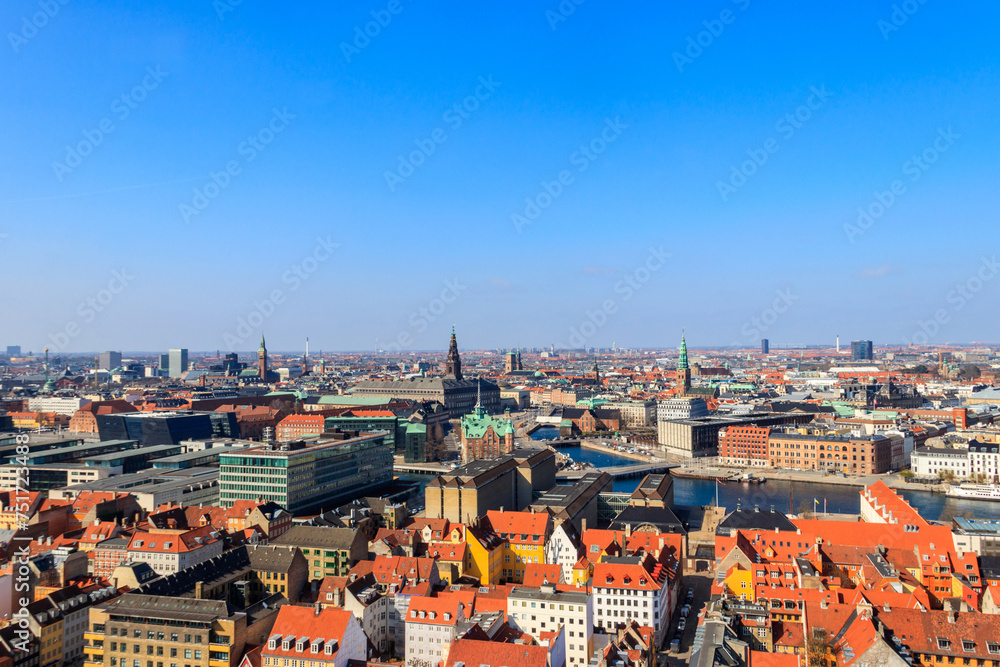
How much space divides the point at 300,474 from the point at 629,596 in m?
26.9

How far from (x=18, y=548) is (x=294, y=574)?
1425 centimetres

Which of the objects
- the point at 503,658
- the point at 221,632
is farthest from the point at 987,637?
the point at 221,632

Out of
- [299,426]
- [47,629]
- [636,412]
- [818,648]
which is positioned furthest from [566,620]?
[636,412]

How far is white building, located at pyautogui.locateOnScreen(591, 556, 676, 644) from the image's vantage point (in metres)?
30.4

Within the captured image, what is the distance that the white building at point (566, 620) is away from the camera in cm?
2817

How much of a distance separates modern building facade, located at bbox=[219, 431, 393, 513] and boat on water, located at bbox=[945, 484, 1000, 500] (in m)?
44.9

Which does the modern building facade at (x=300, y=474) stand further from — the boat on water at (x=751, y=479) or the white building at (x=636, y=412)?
the white building at (x=636, y=412)

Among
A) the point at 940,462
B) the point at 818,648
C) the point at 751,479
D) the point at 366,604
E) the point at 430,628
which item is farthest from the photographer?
the point at 751,479

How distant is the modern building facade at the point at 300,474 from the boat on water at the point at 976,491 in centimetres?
4487

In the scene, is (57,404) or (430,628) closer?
(430,628)

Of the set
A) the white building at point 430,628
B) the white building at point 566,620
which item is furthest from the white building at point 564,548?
the white building at point 430,628

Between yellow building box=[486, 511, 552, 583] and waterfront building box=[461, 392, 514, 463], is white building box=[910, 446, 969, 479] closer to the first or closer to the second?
waterfront building box=[461, 392, 514, 463]

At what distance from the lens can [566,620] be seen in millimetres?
28359

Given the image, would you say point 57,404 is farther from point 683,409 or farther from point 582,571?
point 582,571
